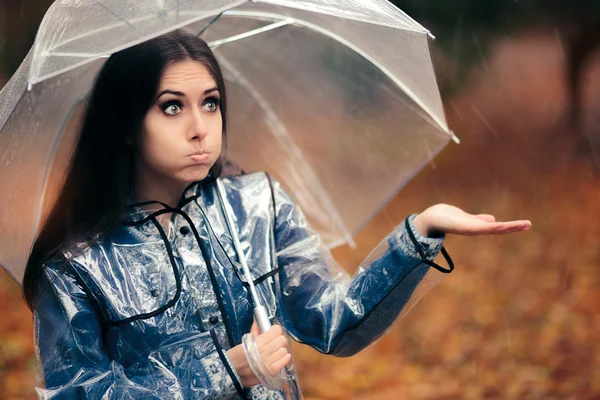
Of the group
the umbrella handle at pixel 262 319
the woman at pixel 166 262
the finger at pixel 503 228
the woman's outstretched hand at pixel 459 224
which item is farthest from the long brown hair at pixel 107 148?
the finger at pixel 503 228

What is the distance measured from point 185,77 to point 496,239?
5.68 meters

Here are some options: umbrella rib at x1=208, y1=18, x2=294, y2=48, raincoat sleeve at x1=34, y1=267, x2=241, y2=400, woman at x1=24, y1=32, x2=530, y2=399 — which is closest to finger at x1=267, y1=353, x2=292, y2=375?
woman at x1=24, y1=32, x2=530, y2=399

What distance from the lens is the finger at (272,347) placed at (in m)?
2.13

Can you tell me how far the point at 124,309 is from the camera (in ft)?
7.37

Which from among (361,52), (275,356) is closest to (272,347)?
(275,356)

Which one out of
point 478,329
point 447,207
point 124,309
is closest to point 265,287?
point 124,309

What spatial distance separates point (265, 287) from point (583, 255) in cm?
Answer: 525

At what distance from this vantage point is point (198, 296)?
231 cm

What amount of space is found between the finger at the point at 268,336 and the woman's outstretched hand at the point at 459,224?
0.48 meters

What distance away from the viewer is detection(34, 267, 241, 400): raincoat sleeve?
2.15 m

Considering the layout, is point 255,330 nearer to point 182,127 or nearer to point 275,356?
point 275,356

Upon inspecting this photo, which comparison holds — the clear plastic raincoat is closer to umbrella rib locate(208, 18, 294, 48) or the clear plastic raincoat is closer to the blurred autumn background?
umbrella rib locate(208, 18, 294, 48)

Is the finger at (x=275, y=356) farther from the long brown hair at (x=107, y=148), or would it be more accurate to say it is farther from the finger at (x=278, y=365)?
the long brown hair at (x=107, y=148)

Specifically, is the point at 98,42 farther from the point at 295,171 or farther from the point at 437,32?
the point at 437,32
